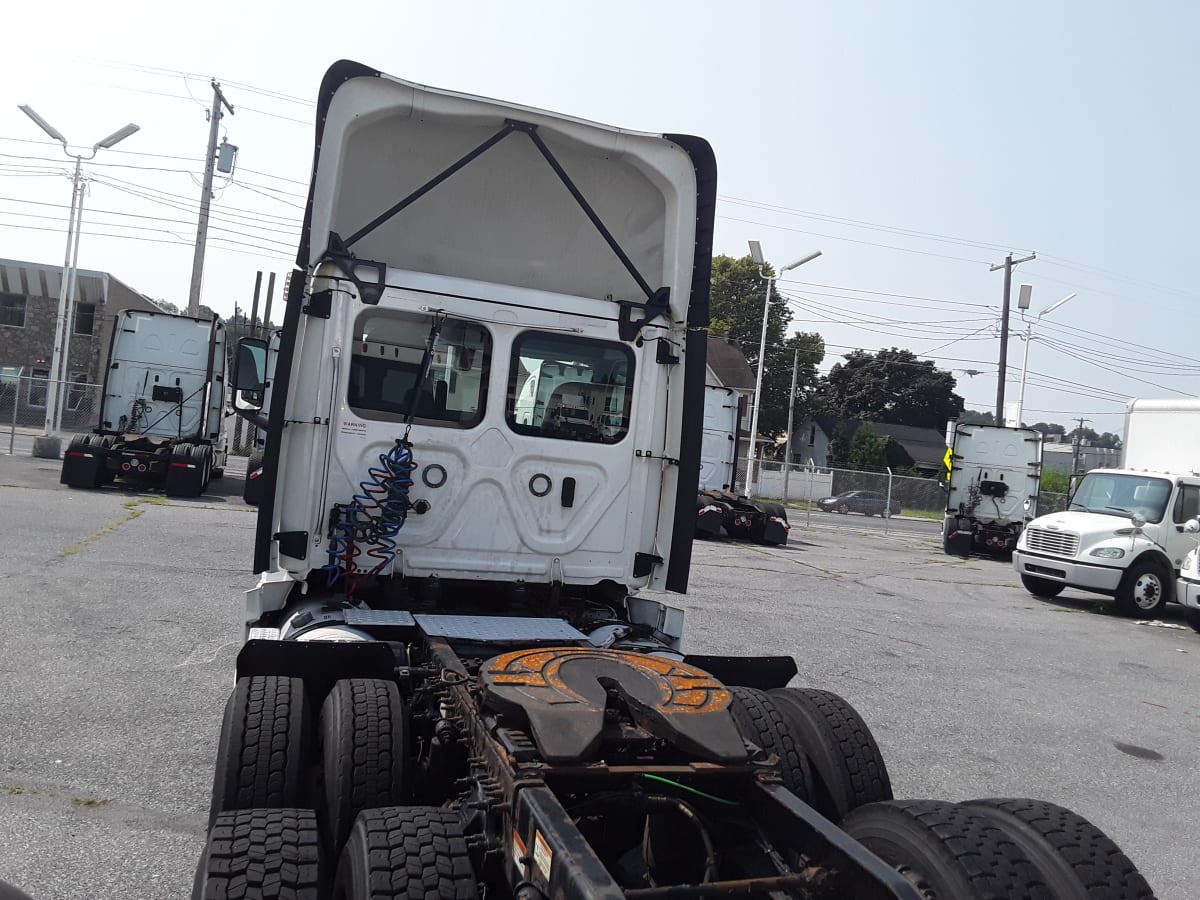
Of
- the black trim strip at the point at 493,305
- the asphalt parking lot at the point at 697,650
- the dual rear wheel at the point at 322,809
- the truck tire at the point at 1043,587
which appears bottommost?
the asphalt parking lot at the point at 697,650

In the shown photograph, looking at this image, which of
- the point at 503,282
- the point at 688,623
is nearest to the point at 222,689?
the point at 503,282

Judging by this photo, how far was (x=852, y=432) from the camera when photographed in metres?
71.3

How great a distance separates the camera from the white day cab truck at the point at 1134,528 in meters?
15.3

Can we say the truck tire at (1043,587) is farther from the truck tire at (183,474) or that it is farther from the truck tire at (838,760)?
the truck tire at (183,474)

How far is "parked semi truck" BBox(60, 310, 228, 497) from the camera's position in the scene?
19.4 meters

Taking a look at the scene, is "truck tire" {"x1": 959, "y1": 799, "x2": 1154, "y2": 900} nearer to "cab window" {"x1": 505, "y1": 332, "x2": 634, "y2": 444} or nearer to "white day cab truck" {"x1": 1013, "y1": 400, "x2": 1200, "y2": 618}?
"cab window" {"x1": 505, "y1": 332, "x2": 634, "y2": 444}

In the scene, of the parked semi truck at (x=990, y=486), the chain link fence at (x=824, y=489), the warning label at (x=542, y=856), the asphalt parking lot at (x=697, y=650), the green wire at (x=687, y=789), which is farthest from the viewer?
the chain link fence at (x=824, y=489)

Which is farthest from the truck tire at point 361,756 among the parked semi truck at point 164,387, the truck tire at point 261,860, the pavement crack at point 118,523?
the parked semi truck at point 164,387

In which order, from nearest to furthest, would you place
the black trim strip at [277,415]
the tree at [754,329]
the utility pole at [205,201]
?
the black trim strip at [277,415], the utility pole at [205,201], the tree at [754,329]

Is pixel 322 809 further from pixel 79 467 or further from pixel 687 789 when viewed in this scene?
pixel 79 467

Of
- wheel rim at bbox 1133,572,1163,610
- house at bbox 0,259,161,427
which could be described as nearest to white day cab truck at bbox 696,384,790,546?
wheel rim at bbox 1133,572,1163,610

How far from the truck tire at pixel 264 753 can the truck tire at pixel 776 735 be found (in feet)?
5.09

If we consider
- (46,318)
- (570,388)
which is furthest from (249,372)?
(46,318)

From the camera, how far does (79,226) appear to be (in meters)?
28.7
